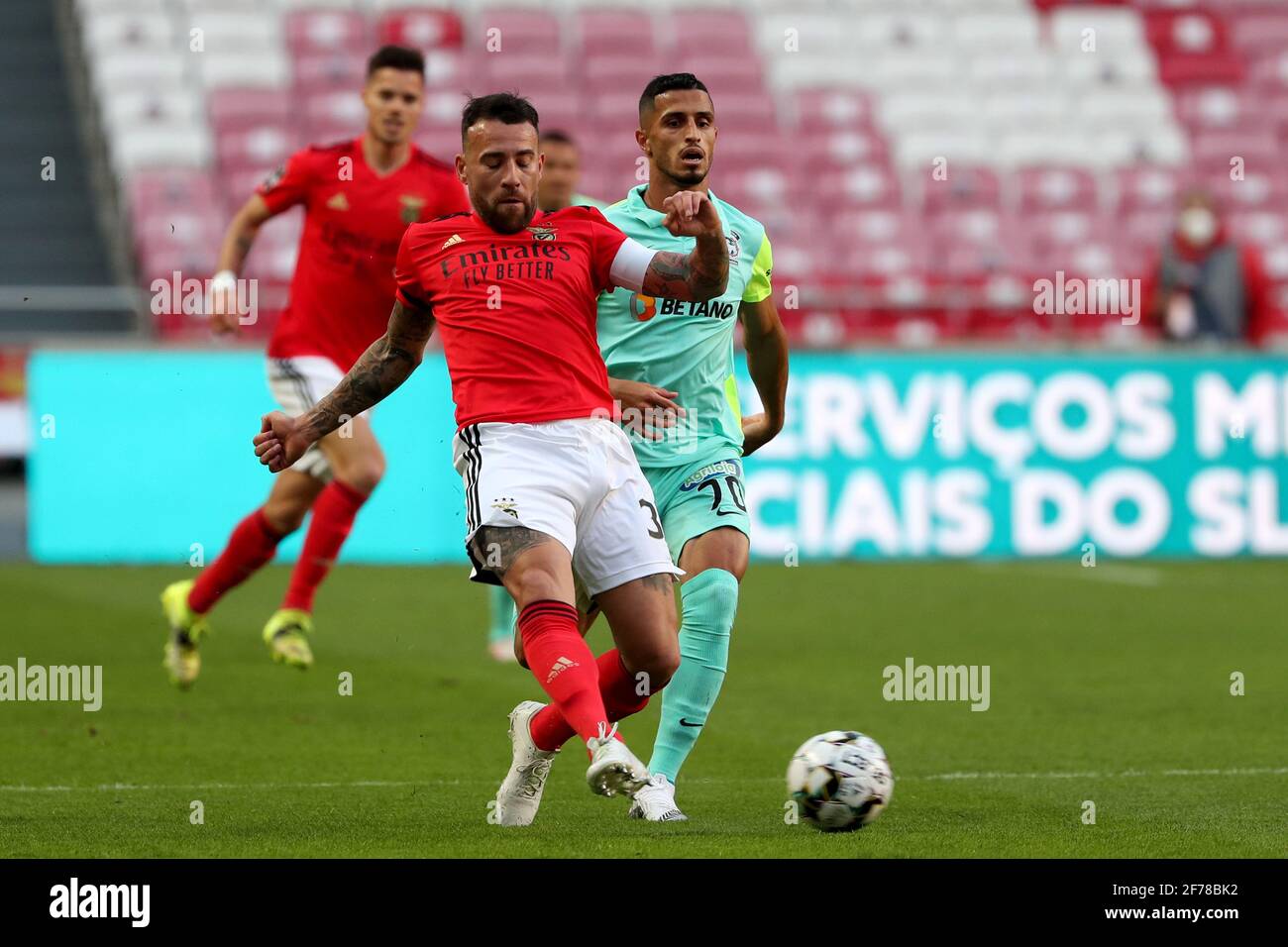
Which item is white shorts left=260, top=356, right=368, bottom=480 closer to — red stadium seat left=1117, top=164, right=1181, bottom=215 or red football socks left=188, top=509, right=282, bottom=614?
red football socks left=188, top=509, right=282, bottom=614

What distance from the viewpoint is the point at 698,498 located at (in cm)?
662

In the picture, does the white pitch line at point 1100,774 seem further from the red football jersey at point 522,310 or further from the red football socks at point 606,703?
the red football jersey at point 522,310

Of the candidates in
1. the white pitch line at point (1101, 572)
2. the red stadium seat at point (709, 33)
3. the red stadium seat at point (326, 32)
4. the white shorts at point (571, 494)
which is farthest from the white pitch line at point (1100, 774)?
the red stadium seat at point (709, 33)

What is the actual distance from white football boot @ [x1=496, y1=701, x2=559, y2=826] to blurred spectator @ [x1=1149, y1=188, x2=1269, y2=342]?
475 inches

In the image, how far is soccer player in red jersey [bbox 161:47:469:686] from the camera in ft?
32.1

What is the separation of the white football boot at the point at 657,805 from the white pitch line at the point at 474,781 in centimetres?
82

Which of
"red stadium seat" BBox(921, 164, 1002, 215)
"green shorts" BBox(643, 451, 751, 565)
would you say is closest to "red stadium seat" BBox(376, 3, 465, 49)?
"red stadium seat" BBox(921, 164, 1002, 215)

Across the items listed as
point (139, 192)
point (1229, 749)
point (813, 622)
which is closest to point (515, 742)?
point (1229, 749)

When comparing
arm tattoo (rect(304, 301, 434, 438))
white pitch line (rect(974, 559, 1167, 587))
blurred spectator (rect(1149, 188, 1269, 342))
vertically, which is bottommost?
white pitch line (rect(974, 559, 1167, 587))

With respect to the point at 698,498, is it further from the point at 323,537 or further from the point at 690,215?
the point at 323,537

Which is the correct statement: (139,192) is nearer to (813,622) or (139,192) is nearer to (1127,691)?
(813,622)

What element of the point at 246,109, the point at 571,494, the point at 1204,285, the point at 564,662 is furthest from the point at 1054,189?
the point at 564,662

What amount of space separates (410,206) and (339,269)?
0.43 m

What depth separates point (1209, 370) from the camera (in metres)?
16.2
